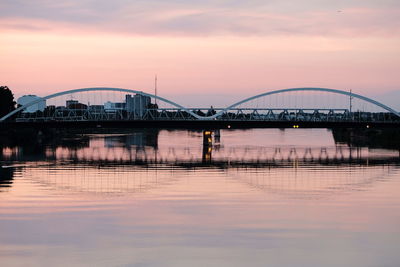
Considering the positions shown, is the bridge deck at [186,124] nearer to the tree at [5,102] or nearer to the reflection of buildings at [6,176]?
the reflection of buildings at [6,176]

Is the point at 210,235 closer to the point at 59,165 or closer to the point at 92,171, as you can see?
the point at 92,171

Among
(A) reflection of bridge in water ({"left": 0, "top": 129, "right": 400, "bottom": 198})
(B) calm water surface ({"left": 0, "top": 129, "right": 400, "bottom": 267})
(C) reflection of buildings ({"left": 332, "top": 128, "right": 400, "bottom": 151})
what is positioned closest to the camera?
(B) calm water surface ({"left": 0, "top": 129, "right": 400, "bottom": 267})

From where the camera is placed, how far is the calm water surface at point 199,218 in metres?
28.1

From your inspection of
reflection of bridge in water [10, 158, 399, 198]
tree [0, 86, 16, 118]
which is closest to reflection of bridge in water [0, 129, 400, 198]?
reflection of bridge in water [10, 158, 399, 198]

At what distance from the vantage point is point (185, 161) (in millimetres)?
87500

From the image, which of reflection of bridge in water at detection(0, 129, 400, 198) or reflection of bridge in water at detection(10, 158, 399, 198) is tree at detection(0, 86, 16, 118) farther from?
reflection of bridge in water at detection(10, 158, 399, 198)

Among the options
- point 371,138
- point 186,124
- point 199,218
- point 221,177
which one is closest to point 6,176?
point 221,177

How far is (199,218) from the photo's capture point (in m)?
Answer: 37.2

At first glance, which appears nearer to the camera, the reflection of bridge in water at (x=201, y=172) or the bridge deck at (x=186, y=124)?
the reflection of bridge in water at (x=201, y=172)

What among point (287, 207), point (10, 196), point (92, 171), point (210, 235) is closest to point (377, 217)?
point (287, 207)

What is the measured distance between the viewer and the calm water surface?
2809 centimetres

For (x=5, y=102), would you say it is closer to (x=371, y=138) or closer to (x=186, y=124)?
(x=186, y=124)

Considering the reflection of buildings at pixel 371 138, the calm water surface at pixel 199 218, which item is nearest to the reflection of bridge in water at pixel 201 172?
the calm water surface at pixel 199 218

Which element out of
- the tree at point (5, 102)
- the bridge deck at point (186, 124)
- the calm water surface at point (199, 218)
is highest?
the tree at point (5, 102)
